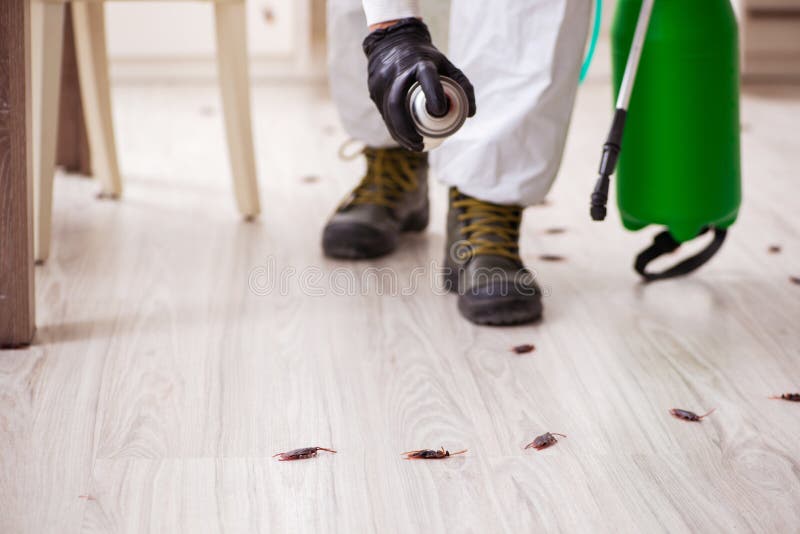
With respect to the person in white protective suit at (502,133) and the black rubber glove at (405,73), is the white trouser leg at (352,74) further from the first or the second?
the black rubber glove at (405,73)

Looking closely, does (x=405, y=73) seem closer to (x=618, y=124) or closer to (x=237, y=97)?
(x=618, y=124)

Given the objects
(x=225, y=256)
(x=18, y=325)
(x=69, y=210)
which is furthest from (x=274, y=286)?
(x=69, y=210)

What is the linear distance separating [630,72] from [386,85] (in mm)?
389

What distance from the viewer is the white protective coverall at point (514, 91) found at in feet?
3.84

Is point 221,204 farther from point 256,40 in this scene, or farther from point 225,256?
point 256,40

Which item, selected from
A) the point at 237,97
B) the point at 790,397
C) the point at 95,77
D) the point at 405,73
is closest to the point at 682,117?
the point at 790,397

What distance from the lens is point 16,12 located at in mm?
1066

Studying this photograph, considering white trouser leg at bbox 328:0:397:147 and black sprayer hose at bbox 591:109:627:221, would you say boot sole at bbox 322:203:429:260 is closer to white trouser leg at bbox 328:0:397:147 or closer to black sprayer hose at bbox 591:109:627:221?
white trouser leg at bbox 328:0:397:147

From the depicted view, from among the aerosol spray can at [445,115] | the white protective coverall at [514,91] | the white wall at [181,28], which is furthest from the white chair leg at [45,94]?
the white wall at [181,28]

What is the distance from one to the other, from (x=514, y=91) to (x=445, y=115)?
0.33m

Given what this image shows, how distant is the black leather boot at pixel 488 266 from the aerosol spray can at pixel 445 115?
384 mm

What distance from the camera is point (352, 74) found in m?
1.45

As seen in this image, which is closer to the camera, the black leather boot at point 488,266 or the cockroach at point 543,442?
the cockroach at point 543,442

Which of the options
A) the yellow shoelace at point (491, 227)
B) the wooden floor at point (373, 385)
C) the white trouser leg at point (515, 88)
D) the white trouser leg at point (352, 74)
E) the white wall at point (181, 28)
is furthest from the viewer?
the white wall at point (181, 28)
